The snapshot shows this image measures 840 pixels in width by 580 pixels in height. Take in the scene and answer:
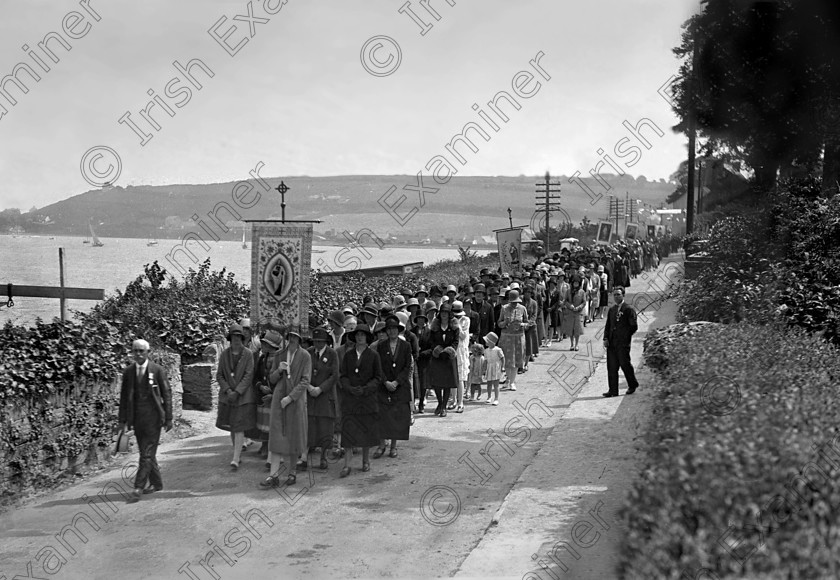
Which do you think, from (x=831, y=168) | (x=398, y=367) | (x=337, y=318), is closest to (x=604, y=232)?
(x=831, y=168)

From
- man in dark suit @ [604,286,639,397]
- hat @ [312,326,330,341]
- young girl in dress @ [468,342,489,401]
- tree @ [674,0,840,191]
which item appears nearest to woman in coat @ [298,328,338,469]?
hat @ [312,326,330,341]

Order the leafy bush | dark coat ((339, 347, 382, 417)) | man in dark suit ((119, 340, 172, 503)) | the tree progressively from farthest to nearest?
the tree → dark coat ((339, 347, 382, 417)) → man in dark suit ((119, 340, 172, 503)) → the leafy bush

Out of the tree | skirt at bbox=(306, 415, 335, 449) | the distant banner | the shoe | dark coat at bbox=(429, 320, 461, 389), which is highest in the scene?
the tree

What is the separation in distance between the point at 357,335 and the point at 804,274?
20.7 ft

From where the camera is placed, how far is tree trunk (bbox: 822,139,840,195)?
1806 centimetres

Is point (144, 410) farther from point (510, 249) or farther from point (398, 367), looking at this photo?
point (510, 249)

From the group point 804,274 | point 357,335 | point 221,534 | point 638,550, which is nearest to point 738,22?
point 804,274

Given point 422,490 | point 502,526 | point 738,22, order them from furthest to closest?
point 738,22
point 422,490
point 502,526

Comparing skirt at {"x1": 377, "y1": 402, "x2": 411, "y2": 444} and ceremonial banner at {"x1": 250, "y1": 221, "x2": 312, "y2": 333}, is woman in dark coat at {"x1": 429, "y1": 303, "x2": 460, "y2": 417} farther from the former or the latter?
skirt at {"x1": 377, "y1": 402, "x2": 411, "y2": 444}

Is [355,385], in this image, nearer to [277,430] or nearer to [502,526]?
[277,430]

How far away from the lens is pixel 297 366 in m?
10.7

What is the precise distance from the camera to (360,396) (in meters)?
11.1

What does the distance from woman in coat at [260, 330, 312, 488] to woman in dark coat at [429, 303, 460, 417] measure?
3.48m

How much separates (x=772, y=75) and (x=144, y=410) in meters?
10.8
